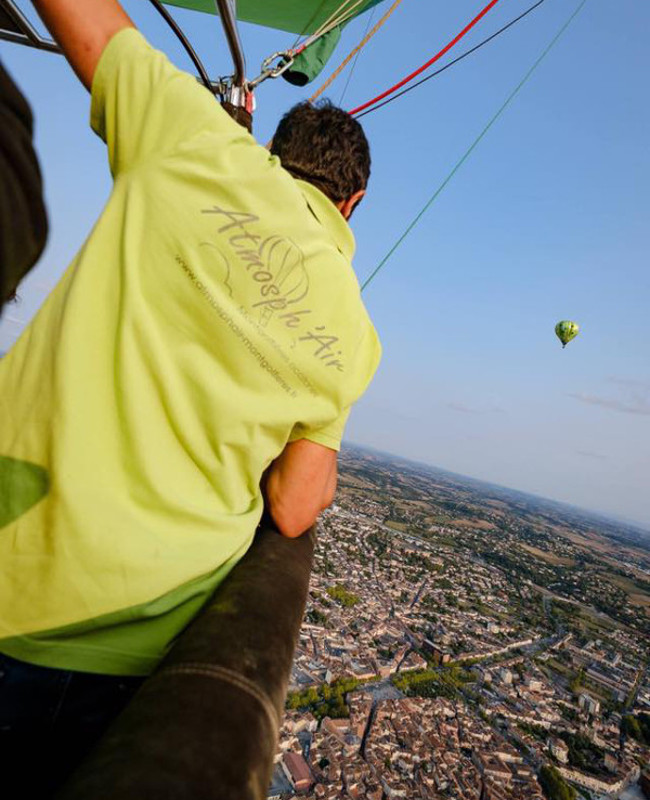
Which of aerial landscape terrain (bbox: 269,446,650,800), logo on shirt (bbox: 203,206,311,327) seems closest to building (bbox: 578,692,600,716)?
aerial landscape terrain (bbox: 269,446,650,800)

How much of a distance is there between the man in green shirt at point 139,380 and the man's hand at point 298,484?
8.8 inches

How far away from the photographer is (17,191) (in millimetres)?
277

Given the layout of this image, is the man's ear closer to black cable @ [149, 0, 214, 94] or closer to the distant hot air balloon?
black cable @ [149, 0, 214, 94]

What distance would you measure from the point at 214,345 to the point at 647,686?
23.5m

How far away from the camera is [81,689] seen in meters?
0.62

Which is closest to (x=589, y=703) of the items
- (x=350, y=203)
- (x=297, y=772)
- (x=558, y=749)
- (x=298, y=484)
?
(x=558, y=749)

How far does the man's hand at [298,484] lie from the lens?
935 mm

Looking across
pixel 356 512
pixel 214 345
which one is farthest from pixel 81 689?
pixel 356 512

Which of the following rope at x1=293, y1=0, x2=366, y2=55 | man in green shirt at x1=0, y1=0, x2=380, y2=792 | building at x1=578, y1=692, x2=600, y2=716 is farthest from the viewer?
building at x1=578, y1=692, x2=600, y2=716

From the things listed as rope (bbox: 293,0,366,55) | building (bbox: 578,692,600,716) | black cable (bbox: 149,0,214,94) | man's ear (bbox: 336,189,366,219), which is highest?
rope (bbox: 293,0,366,55)

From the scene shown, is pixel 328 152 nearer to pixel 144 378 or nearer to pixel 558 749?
pixel 144 378

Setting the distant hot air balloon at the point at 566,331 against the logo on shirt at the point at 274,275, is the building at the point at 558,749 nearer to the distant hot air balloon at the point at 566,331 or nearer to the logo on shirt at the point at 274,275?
the distant hot air balloon at the point at 566,331

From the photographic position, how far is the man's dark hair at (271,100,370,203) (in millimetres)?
996

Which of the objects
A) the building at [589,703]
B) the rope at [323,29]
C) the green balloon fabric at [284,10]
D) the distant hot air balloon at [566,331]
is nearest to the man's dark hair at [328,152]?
the rope at [323,29]
